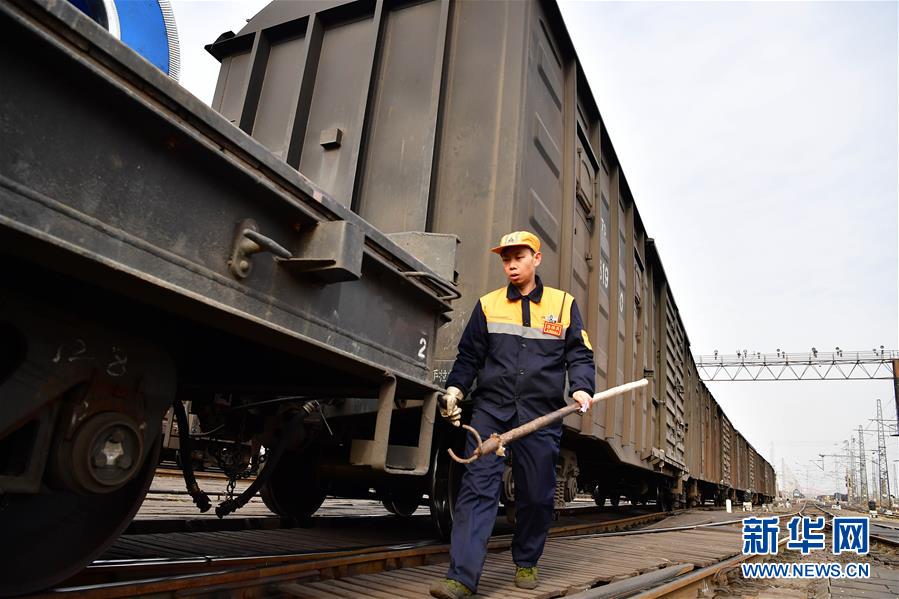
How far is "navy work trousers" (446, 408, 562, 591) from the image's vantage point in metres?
2.78

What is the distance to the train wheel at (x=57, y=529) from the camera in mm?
2043

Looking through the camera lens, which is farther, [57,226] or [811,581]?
[811,581]

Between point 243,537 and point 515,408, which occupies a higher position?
point 515,408

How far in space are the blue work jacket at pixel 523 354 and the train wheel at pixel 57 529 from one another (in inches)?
56.7

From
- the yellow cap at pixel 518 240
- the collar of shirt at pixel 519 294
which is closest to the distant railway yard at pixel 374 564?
the collar of shirt at pixel 519 294

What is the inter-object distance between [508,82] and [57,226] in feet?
10.6

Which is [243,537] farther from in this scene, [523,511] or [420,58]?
[420,58]

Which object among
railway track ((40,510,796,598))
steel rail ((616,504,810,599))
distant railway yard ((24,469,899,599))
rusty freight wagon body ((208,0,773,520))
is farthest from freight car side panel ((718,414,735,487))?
railway track ((40,510,796,598))

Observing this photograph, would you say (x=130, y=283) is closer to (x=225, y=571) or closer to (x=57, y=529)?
(x=57, y=529)

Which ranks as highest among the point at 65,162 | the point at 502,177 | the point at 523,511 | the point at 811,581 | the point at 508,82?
the point at 508,82

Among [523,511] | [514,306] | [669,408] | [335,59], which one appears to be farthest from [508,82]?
[669,408]

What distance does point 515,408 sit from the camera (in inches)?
116

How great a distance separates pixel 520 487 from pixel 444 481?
1141mm

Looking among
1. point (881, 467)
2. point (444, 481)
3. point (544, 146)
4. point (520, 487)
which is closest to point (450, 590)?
point (520, 487)
